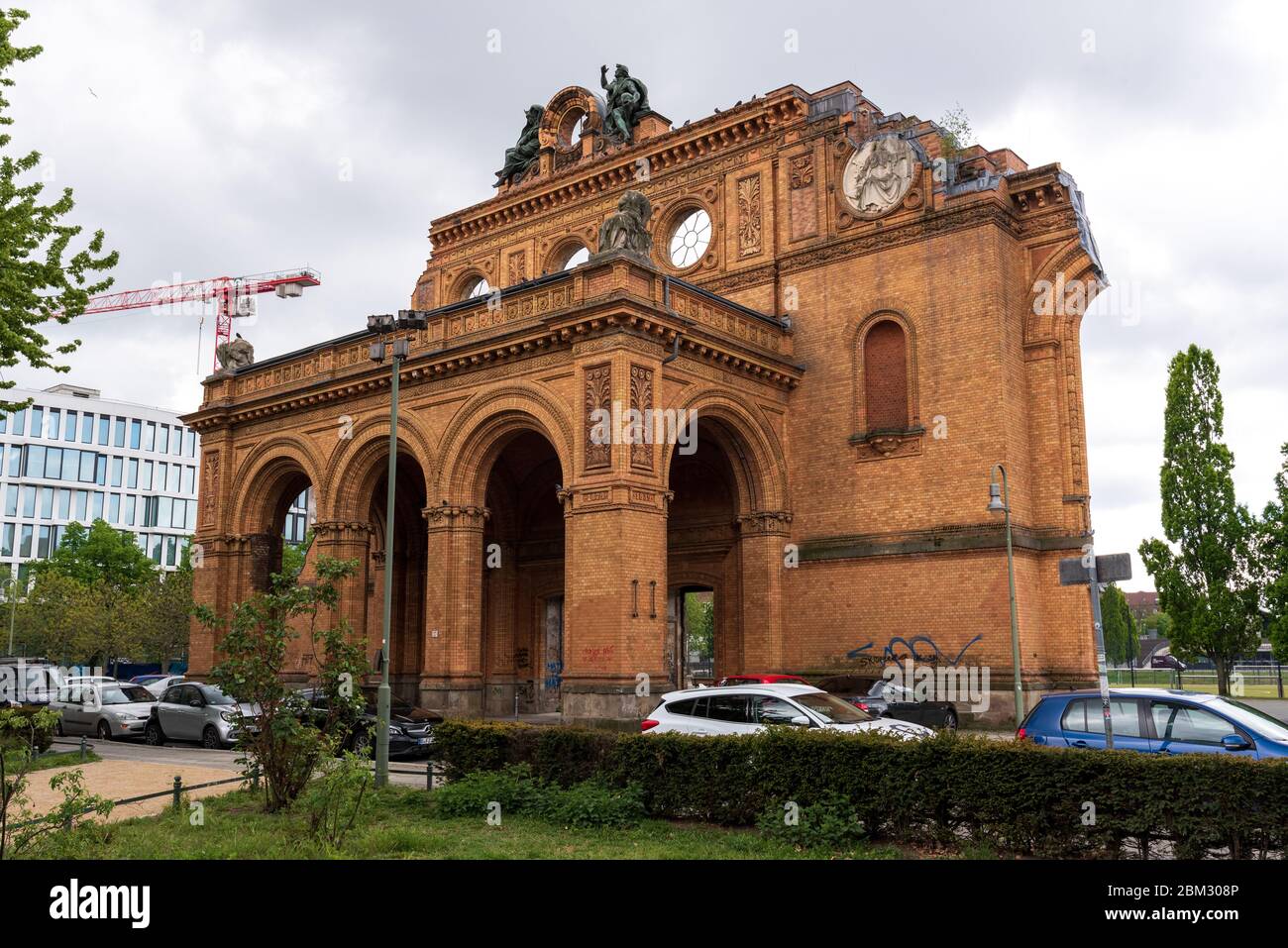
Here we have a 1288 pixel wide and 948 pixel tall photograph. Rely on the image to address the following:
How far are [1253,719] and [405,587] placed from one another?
2664 centimetres

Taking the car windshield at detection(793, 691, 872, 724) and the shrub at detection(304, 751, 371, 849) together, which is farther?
the car windshield at detection(793, 691, 872, 724)

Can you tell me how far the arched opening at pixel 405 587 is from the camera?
3288 centimetres

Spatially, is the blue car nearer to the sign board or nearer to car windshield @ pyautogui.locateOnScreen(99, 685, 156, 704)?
the sign board

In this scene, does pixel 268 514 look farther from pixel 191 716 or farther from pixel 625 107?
pixel 625 107

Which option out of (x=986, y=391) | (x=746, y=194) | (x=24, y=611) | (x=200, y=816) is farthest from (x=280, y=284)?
(x=200, y=816)

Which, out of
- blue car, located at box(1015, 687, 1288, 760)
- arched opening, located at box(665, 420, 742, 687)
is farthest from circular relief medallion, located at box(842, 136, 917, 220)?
blue car, located at box(1015, 687, 1288, 760)

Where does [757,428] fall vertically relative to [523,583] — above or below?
above

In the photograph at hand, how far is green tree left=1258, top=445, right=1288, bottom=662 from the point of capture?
28.1m

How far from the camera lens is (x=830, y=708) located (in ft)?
46.7

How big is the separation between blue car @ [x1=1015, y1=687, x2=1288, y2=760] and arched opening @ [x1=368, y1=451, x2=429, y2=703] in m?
23.5

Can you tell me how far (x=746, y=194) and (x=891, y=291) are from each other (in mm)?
5550

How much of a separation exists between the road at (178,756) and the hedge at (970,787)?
5.90 meters

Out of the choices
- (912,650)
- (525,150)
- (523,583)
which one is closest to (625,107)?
(525,150)
